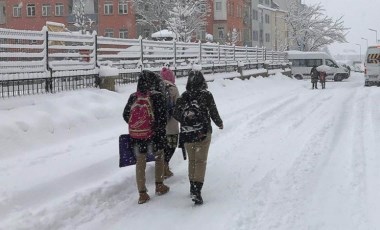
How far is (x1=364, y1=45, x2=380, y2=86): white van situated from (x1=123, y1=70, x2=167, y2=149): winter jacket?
2671cm

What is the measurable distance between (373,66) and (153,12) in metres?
29.0

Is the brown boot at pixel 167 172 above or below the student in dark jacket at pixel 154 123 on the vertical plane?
below

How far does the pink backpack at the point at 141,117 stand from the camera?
6203mm

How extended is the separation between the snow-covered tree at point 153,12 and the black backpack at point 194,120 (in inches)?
1817

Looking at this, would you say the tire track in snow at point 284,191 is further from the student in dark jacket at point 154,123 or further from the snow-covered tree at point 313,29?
the snow-covered tree at point 313,29

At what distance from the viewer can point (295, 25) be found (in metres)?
67.8

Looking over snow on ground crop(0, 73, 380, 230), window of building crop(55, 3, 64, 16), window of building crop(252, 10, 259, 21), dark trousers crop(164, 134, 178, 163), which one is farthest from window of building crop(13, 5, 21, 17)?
dark trousers crop(164, 134, 178, 163)

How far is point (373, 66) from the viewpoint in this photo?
30719mm

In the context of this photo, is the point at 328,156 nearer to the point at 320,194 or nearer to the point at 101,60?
the point at 320,194

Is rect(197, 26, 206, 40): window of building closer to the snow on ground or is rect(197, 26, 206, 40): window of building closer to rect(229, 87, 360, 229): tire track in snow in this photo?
the snow on ground

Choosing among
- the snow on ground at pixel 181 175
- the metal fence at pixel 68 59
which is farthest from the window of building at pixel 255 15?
the snow on ground at pixel 181 175

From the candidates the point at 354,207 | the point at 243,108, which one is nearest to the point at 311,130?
the point at 243,108

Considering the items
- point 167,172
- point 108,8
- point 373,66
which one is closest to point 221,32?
point 108,8

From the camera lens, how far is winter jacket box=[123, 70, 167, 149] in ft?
20.4
